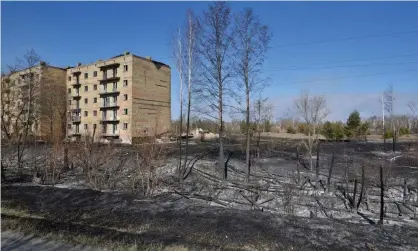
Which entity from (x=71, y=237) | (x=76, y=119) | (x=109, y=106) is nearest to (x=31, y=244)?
(x=71, y=237)

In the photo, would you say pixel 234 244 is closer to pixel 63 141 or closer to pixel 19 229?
pixel 19 229

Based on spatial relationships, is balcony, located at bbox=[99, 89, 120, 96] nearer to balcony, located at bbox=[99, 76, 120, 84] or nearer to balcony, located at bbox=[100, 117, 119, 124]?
balcony, located at bbox=[99, 76, 120, 84]

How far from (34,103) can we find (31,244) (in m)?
26.6

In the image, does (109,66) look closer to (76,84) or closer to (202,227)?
(76,84)

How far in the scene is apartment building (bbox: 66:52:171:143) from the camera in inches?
2172

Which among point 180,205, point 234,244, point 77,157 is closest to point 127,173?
point 77,157

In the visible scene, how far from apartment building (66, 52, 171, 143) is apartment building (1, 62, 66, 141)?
3555 millimetres

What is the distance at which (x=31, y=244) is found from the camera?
6934 mm

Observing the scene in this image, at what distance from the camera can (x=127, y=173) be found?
696 inches

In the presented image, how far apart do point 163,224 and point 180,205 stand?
6.49 ft

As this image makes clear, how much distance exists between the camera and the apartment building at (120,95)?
181 feet

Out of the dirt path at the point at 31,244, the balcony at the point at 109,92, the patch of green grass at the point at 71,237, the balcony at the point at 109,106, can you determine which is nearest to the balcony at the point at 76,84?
the balcony at the point at 109,92

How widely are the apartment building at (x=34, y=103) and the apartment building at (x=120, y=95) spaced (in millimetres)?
3555

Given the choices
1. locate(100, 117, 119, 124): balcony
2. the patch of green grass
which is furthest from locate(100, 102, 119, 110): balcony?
the patch of green grass
